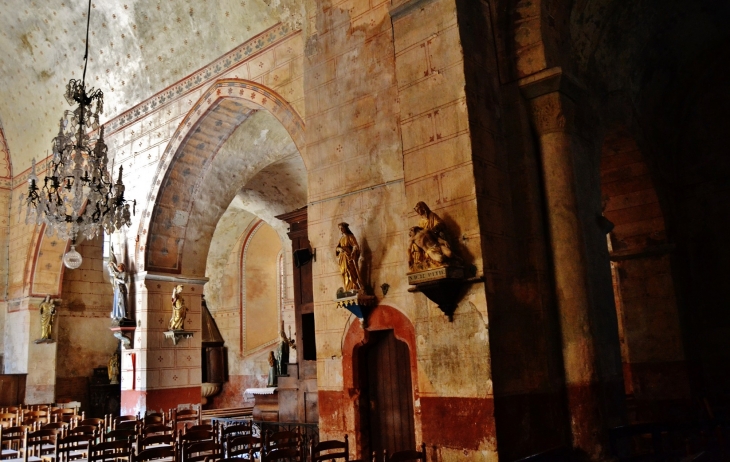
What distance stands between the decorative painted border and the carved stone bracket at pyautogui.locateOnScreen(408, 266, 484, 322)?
5.48 m

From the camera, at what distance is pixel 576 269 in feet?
19.7

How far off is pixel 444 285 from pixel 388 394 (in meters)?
2.05

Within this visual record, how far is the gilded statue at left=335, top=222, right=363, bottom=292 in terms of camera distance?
6.94 m

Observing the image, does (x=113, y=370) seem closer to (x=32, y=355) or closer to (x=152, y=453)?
(x=32, y=355)

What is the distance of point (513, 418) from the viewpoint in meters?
5.54

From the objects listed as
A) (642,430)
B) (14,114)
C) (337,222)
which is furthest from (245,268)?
(642,430)

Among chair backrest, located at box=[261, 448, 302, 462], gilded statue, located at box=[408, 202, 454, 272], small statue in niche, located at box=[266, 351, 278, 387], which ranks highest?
gilded statue, located at box=[408, 202, 454, 272]

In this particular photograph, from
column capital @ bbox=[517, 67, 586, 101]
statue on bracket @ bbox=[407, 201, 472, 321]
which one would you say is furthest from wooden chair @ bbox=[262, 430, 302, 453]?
column capital @ bbox=[517, 67, 586, 101]

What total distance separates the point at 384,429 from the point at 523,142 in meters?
3.53

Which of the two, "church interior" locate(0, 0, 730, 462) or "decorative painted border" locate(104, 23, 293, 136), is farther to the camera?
"decorative painted border" locate(104, 23, 293, 136)

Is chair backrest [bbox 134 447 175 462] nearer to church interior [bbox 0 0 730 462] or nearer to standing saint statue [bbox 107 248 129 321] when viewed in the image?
church interior [bbox 0 0 730 462]

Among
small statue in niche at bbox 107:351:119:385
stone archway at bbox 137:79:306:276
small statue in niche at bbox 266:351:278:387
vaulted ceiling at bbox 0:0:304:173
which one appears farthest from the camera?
small statue in niche at bbox 107:351:119:385

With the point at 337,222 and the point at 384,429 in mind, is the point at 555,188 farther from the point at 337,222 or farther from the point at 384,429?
the point at 384,429

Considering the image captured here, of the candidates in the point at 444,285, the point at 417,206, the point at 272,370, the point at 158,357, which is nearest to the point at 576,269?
the point at 444,285
